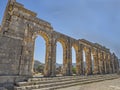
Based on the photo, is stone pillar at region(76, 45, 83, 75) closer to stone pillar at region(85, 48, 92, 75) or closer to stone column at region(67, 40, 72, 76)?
stone column at region(67, 40, 72, 76)

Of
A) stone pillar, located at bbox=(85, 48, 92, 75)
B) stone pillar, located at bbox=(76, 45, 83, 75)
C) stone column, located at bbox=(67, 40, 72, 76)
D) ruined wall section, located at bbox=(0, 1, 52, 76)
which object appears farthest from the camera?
stone pillar, located at bbox=(85, 48, 92, 75)

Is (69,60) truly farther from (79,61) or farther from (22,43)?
(22,43)

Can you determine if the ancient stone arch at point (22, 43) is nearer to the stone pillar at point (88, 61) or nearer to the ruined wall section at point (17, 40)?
the ruined wall section at point (17, 40)

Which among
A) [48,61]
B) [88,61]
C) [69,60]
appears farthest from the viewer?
[88,61]

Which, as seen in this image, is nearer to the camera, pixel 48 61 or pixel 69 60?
pixel 48 61

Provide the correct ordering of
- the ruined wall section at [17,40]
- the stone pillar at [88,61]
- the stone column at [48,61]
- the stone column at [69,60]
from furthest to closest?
the stone pillar at [88,61] → the stone column at [69,60] → the stone column at [48,61] → the ruined wall section at [17,40]

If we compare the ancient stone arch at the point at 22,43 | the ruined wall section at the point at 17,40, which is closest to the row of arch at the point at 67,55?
the ancient stone arch at the point at 22,43

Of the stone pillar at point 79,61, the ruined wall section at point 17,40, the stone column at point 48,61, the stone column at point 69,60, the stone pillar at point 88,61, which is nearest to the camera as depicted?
the ruined wall section at point 17,40

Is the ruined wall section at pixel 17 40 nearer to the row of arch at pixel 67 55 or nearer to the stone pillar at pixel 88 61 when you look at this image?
the row of arch at pixel 67 55

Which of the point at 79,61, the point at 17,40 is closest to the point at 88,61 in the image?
the point at 79,61

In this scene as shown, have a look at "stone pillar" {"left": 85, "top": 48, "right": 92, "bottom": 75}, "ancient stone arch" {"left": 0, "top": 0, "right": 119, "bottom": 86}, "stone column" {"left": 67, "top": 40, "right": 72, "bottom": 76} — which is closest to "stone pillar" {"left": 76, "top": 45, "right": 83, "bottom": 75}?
"ancient stone arch" {"left": 0, "top": 0, "right": 119, "bottom": 86}

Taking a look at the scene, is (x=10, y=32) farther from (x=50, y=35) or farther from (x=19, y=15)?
(x=50, y=35)

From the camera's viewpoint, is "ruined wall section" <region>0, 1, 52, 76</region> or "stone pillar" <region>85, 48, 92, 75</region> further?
"stone pillar" <region>85, 48, 92, 75</region>

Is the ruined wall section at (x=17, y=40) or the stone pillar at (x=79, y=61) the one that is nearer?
the ruined wall section at (x=17, y=40)
